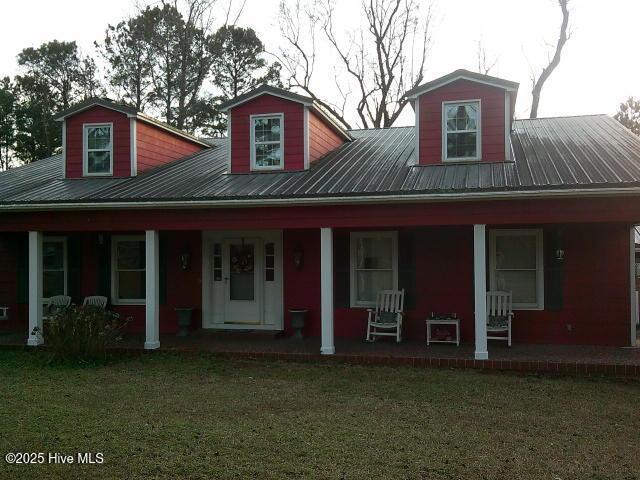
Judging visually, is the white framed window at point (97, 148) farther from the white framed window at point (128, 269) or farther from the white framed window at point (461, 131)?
the white framed window at point (461, 131)

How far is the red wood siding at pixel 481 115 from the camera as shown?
426 inches

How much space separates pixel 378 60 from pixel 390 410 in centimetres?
2180

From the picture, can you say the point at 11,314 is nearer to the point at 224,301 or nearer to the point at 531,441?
the point at 224,301

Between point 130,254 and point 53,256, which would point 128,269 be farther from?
point 53,256

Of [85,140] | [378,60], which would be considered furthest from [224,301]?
[378,60]

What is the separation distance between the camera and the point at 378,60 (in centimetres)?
2652

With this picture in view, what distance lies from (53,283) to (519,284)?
9139 mm

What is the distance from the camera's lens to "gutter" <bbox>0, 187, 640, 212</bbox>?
339 inches

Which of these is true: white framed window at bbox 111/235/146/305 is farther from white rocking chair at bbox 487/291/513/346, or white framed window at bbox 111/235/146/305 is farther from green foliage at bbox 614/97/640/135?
green foliage at bbox 614/97/640/135

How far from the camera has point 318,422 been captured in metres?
6.35

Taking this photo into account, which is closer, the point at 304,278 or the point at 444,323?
the point at 444,323

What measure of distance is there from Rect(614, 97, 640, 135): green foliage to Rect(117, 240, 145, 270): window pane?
2870 cm

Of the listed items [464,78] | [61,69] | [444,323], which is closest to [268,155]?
[464,78]

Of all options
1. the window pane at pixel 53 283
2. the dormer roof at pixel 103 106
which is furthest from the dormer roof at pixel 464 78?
the window pane at pixel 53 283
